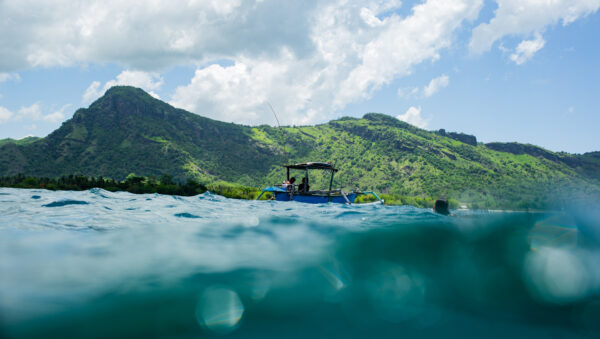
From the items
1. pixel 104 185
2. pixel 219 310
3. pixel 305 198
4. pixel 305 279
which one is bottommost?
pixel 219 310

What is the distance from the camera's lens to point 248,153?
130 meters

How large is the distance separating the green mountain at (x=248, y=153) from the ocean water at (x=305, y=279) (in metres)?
70.5

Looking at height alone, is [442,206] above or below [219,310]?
above

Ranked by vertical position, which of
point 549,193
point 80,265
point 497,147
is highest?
point 497,147

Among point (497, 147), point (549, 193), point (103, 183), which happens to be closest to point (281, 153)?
point (497, 147)

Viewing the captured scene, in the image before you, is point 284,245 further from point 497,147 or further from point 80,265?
point 497,147

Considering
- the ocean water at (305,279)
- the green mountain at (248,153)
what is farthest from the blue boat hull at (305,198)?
the green mountain at (248,153)

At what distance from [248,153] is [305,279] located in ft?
417

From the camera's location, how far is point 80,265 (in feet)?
15.7

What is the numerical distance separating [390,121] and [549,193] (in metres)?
164

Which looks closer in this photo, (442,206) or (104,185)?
(442,206)

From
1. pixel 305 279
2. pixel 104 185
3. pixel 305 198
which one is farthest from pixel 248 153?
pixel 305 279

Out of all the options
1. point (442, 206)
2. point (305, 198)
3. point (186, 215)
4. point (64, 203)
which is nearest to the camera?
point (186, 215)

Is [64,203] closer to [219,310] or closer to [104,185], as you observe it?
[219,310]
